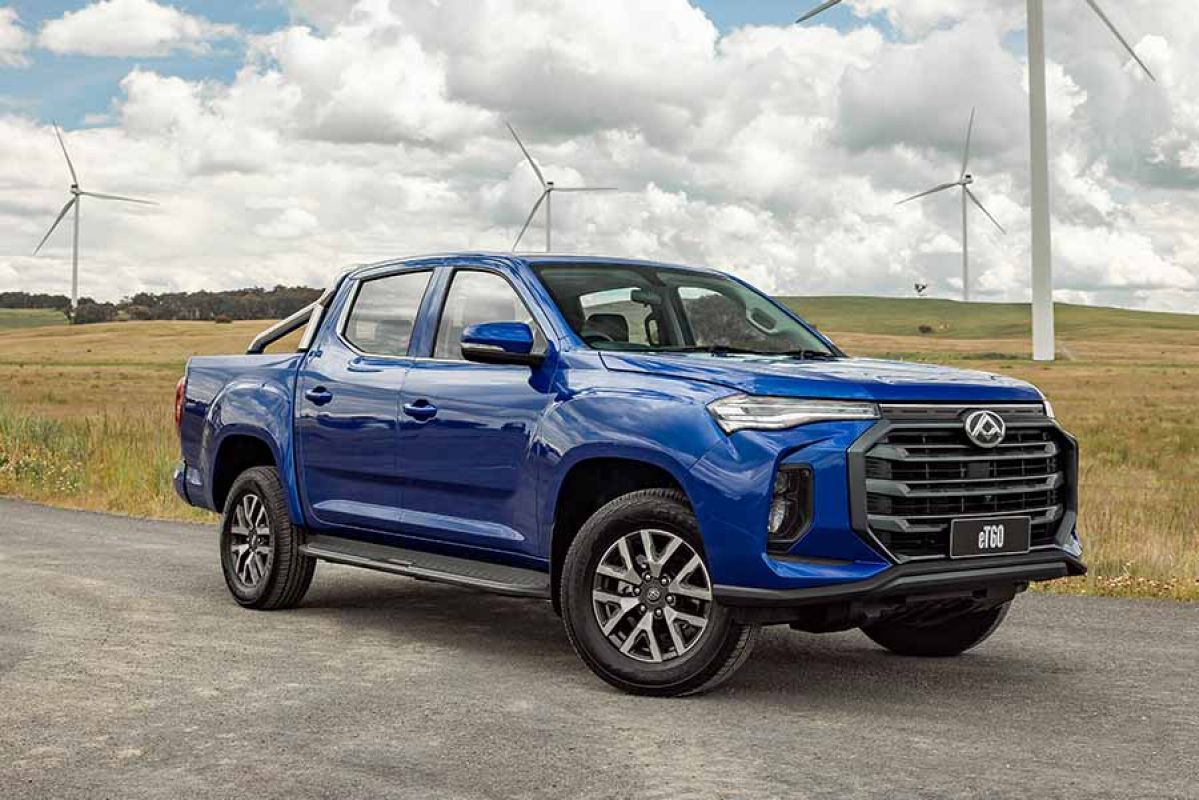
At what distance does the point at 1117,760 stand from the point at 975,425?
58.6 inches

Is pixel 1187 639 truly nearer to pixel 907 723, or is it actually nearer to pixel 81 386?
pixel 907 723

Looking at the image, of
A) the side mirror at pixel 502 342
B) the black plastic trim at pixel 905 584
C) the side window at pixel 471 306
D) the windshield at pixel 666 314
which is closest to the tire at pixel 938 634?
the black plastic trim at pixel 905 584

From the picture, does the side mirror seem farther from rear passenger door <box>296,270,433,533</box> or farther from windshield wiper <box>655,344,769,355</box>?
rear passenger door <box>296,270,433,533</box>

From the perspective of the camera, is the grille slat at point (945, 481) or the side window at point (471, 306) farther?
the side window at point (471, 306)

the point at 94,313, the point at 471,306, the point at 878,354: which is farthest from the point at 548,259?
the point at 94,313

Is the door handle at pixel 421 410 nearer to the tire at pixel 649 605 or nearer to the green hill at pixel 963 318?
the tire at pixel 649 605

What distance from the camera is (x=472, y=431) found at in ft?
24.0

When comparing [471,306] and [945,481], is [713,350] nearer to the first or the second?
[471,306]

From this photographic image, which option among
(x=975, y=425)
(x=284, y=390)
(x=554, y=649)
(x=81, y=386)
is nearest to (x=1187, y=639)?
(x=975, y=425)

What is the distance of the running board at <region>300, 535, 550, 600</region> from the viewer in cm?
699

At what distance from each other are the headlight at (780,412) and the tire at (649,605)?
45cm

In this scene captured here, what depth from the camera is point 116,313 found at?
13362 centimetres

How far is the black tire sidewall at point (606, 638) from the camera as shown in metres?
6.32

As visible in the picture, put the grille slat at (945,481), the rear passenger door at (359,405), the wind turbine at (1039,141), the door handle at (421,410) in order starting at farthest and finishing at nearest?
the wind turbine at (1039,141) < the rear passenger door at (359,405) < the door handle at (421,410) < the grille slat at (945,481)
